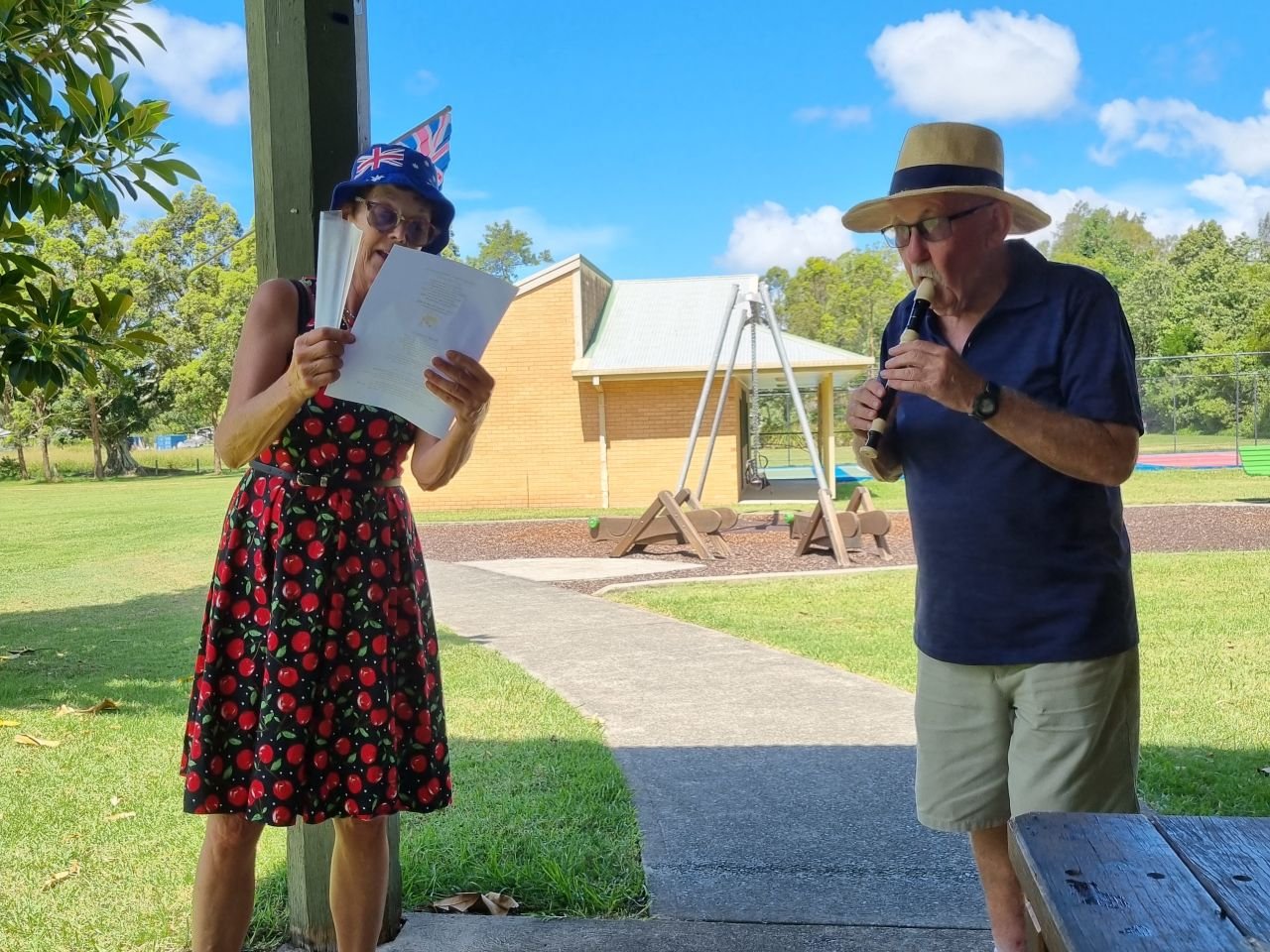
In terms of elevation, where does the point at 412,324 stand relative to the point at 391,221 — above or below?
below

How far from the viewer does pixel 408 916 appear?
290 cm

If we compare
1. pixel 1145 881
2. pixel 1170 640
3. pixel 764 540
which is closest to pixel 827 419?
pixel 764 540

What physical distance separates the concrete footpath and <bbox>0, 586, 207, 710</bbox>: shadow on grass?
2.13 m

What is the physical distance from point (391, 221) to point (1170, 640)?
6127mm

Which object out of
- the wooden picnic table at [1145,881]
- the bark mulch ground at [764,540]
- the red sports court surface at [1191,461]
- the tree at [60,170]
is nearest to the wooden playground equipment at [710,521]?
the bark mulch ground at [764,540]

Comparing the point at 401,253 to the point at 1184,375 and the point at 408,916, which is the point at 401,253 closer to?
the point at 408,916

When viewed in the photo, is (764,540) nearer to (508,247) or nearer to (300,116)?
(300,116)

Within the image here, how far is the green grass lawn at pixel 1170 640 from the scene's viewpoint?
13.4 ft

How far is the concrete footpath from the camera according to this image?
9.14ft

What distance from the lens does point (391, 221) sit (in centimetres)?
208

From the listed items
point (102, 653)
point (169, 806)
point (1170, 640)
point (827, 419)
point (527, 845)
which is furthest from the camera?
point (827, 419)

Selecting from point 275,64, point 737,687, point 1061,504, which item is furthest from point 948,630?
point 737,687

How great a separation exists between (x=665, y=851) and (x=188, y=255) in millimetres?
36019

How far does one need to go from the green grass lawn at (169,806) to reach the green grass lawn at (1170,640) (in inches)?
74.9
